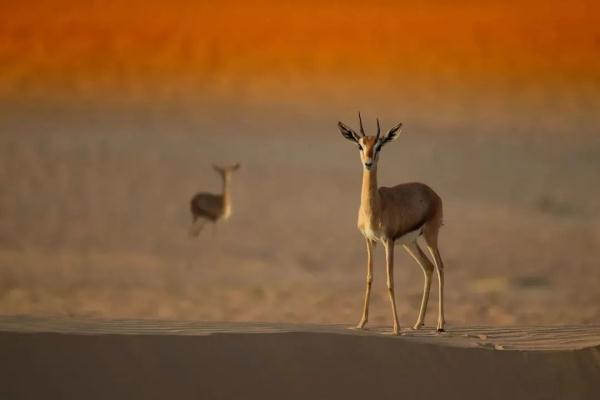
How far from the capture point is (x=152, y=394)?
37.6ft

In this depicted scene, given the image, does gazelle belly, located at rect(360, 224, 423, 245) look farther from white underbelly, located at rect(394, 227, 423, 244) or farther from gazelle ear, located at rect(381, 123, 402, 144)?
gazelle ear, located at rect(381, 123, 402, 144)

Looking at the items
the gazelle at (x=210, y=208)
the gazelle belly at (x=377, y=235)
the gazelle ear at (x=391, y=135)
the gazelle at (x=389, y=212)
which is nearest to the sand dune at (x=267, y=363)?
the gazelle at (x=389, y=212)

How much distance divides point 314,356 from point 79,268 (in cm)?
1116

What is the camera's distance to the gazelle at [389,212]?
13.4 metres

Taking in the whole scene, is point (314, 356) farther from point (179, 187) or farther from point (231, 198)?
point (179, 187)

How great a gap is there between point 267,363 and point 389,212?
7.74ft

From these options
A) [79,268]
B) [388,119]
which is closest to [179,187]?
[388,119]

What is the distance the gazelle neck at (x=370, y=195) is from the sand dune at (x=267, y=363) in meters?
1.18

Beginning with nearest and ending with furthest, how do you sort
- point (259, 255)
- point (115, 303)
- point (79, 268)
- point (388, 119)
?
1. point (115, 303)
2. point (79, 268)
3. point (259, 255)
4. point (388, 119)

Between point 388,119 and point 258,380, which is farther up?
point 388,119

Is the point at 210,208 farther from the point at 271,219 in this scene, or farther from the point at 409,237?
the point at 409,237

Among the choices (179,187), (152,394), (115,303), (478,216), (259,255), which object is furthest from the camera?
(179,187)

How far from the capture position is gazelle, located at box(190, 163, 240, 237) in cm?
2783

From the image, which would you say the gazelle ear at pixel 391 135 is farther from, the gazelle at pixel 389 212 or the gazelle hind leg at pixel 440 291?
the gazelle hind leg at pixel 440 291
